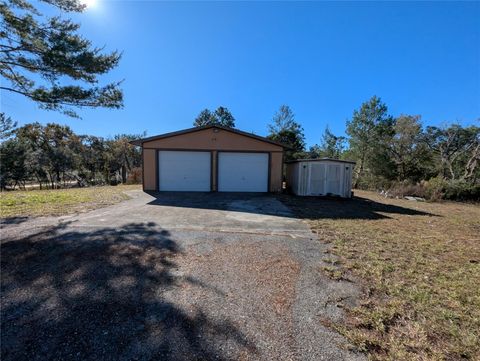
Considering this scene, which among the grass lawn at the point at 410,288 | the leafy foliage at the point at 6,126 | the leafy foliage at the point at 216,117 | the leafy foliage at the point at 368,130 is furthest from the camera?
the leafy foliage at the point at 216,117

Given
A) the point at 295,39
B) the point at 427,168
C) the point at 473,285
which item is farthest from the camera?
the point at 427,168

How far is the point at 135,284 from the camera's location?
2.60 meters

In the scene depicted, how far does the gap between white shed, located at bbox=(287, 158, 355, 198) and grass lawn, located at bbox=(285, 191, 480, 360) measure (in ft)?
19.4

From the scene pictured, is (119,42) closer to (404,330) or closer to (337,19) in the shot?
(337,19)

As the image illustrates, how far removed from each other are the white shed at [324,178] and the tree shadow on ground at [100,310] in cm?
924

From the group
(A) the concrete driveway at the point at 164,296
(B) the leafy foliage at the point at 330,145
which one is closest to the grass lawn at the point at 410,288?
(A) the concrete driveway at the point at 164,296

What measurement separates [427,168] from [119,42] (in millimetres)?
21622

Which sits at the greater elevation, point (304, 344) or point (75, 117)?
point (75, 117)

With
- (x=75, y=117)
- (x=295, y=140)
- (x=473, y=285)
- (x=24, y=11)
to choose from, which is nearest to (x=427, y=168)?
(x=295, y=140)

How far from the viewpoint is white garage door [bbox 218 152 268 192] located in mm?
11523

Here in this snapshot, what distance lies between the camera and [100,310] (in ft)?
6.95

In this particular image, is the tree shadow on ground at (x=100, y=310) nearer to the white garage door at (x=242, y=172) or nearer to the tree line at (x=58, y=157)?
the white garage door at (x=242, y=172)

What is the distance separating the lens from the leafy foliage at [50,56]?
21.7 feet

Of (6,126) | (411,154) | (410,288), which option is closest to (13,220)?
(410,288)
